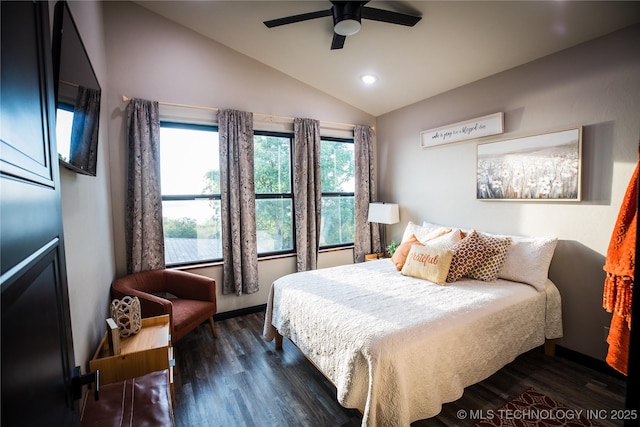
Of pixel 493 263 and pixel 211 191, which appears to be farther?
pixel 211 191

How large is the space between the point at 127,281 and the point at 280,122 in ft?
7.94

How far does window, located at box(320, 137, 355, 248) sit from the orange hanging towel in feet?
9.65

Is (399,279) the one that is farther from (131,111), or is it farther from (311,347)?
(131,111)

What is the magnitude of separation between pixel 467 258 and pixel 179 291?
2.78 metres

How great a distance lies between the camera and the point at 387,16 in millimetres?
2113

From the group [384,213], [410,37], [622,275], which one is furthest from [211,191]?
[622,275]

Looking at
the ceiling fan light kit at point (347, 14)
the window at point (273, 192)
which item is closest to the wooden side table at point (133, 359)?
the window at point (273, 192)

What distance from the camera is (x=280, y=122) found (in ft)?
12.3

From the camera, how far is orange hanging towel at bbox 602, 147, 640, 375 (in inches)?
63.0

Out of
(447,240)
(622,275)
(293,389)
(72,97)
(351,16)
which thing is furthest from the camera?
(447,240)

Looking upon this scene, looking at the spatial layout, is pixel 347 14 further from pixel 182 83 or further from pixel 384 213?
pixel 384 213

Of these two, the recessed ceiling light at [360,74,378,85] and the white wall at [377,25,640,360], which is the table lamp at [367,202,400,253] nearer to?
the white wall at [377,25,640,360]

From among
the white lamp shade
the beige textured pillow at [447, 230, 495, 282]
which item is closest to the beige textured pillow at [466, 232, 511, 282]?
the beige textured pillow at [447, 230, 495, 282]

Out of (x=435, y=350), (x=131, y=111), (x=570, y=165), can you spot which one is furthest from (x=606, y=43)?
(x=131, y=111)
